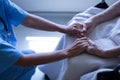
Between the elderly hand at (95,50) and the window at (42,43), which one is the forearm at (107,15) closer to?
the elderly hand at (95,50)

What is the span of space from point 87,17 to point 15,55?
2.30ft

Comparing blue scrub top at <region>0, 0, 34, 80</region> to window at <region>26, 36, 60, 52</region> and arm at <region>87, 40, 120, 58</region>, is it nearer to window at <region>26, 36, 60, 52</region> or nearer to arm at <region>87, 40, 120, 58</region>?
arm at <region>87, 40, 120, 58</region>

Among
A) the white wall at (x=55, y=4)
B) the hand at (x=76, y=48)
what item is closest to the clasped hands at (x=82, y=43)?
the hand at (x=76, y=48)

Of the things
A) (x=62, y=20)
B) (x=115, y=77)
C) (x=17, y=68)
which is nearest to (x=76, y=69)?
(x=115, y=77)

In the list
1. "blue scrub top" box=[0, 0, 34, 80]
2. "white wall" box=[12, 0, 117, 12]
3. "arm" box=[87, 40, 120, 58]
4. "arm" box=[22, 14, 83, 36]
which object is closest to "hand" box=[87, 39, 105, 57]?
→ "arm" box=[87, 40, 120, 58]

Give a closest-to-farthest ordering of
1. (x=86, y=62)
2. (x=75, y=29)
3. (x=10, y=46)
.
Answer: (x=10, y=46)
(x=86, y=62)
(x=75, y=29)

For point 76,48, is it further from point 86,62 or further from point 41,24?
point 41,24

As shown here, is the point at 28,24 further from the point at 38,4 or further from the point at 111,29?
the point at 38,4

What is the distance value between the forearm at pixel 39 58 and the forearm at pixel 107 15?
0.41m

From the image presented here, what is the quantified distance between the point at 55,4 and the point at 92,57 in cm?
175

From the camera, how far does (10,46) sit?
51.3 inches

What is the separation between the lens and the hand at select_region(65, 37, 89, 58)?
1.44 m

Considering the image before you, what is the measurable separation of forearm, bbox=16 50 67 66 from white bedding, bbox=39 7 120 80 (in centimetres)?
7

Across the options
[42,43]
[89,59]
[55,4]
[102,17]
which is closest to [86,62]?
[89,59]
